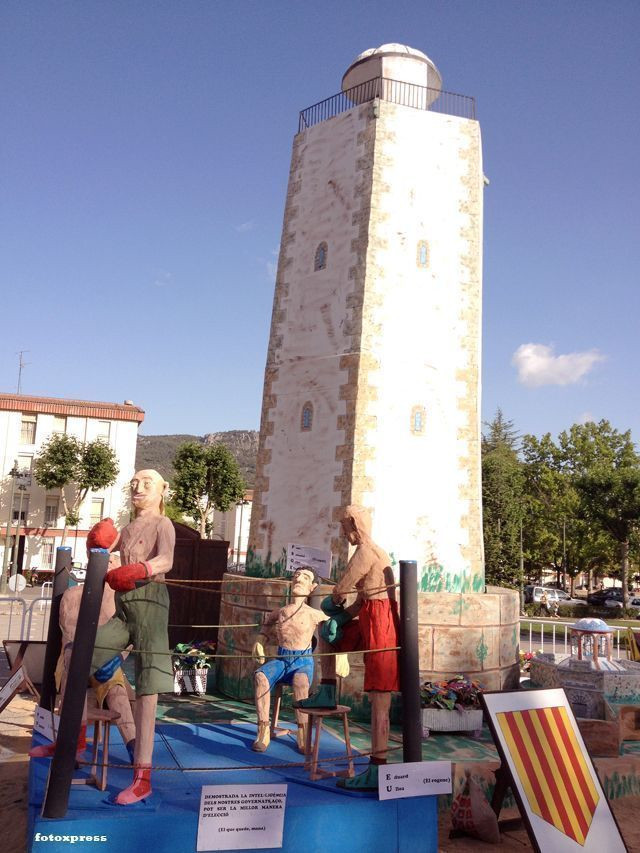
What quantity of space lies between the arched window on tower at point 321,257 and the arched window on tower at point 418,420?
291 centimetres

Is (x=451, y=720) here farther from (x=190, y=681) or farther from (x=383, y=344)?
(x=383, y=344)

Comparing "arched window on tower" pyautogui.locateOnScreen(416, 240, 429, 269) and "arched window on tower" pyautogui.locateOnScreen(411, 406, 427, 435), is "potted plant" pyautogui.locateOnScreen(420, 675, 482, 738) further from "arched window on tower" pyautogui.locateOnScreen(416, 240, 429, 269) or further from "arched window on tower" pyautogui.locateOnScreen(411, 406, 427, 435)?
"arched window on tower" pyautogui.locateOnScreen(416, 240, 429, 269)

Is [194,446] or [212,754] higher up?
[194,446]

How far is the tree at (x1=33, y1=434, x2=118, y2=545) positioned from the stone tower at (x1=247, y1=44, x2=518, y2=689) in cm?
3264

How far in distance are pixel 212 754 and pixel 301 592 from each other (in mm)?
1713

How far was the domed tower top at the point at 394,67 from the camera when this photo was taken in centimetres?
1262

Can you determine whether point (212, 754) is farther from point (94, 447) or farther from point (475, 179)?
point (94, 447)

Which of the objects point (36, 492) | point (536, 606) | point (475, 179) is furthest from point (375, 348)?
point (36, 492)

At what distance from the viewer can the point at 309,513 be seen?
11.0 m

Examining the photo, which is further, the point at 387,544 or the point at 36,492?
A: the point at 36,492

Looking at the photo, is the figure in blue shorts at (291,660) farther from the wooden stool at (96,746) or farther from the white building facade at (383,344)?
the white building facade at (383,344)

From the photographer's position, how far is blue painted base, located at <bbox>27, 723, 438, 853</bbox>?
463 cm

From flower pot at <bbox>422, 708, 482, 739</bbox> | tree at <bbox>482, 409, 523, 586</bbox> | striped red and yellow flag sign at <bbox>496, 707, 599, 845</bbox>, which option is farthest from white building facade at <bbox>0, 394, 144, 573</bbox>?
striped red and yellow flag sign at <bbox>496, 707, 599, 845</bbox>

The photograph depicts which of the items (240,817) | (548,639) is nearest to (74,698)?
(240,817)
